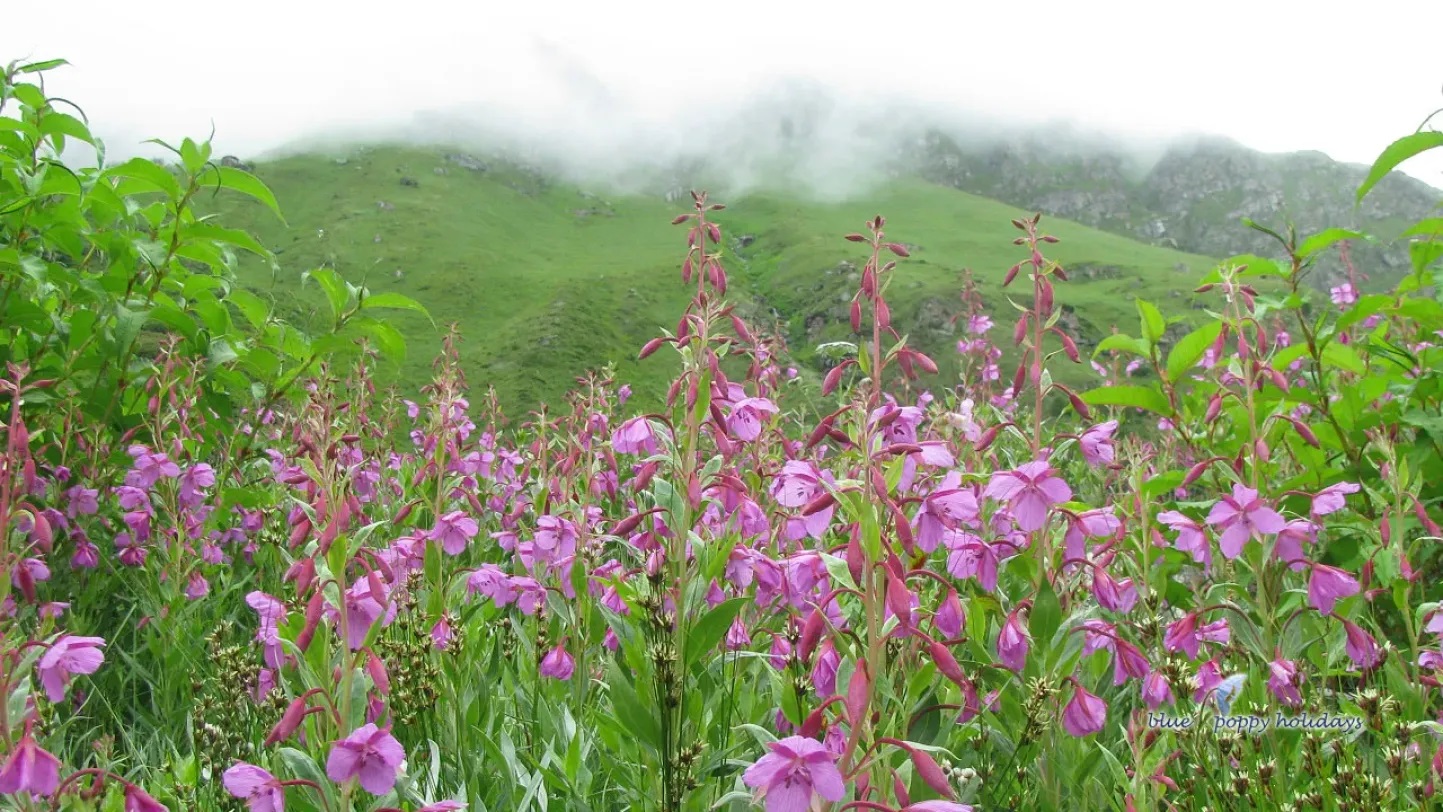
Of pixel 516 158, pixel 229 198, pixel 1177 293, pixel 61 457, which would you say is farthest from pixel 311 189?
pixel 61 457

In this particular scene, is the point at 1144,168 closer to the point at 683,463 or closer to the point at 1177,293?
the point at 1177,293

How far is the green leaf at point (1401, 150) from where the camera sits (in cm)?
302

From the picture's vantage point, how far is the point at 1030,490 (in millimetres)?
2156

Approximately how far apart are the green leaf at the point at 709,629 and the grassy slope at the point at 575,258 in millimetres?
28120

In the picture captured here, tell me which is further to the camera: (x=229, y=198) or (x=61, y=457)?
(x=229, y=198)

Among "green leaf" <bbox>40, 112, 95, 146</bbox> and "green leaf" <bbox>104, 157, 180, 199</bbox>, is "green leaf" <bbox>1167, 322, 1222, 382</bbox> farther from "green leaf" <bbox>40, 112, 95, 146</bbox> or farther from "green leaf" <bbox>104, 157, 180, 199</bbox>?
"green leaf" <bbox>40, 112, 95, 146</bbox>

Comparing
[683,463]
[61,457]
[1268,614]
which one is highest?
[683,463]

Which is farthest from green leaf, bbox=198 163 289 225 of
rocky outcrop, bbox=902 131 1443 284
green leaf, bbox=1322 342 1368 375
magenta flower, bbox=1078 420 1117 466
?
rocky outcrop, bbox=902 131 1443 284

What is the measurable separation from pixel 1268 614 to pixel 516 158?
14057 cm

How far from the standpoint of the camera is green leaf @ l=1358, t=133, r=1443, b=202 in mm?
3016

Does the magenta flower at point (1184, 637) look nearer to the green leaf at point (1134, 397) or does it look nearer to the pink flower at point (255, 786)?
the green leaf at point (1134, 397)

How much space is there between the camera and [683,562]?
221 centimetres

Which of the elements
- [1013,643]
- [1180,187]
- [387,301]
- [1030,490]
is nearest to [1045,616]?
[1013,643]

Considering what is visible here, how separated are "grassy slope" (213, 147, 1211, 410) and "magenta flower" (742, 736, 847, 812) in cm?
2890
